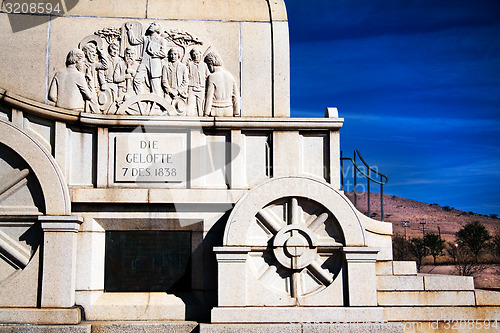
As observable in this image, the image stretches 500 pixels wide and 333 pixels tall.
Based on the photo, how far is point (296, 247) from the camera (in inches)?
373

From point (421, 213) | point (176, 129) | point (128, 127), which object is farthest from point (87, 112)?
point (421, 213)

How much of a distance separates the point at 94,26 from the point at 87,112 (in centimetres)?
168

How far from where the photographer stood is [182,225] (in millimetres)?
9906

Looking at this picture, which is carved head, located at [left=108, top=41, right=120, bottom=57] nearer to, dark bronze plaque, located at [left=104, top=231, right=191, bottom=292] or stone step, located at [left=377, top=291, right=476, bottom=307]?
dark bronze plaque, located at [left=104, top=231, right=191, bottom=292]

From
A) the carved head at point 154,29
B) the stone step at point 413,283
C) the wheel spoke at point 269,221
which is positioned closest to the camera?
the wheel spoke at point 269,221

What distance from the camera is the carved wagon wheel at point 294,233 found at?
9.50 m

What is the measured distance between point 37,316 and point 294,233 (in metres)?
4.54

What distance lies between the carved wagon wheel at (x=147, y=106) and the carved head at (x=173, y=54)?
79 cm

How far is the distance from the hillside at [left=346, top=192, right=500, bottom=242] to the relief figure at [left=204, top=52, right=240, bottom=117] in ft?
226

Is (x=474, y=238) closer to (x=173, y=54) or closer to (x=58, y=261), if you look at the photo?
(x=173, y=54)

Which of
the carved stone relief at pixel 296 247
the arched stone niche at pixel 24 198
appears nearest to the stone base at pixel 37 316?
the arched stone niche at pixel 24 198

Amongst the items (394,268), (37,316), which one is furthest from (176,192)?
(394,268)

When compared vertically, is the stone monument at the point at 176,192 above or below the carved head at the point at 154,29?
below

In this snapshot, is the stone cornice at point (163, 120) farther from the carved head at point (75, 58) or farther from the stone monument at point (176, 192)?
the carved head at point (75, 58)
